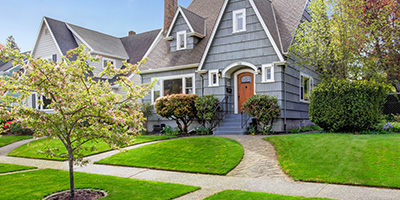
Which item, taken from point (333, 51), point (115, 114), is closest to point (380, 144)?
point (333, 51)

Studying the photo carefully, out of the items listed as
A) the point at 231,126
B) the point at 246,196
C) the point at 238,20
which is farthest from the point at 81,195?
the point at 238,20

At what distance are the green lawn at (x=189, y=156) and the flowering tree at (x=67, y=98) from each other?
123 inches

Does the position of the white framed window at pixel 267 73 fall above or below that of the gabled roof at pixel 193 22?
below

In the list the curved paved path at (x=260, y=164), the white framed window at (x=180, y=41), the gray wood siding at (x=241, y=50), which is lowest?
the curved paved path at (x=260, y=164)

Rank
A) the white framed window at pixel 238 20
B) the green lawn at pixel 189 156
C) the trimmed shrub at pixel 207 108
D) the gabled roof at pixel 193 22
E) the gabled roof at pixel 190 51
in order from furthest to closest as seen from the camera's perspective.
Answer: the gabled roof at pixel 193 22 → the gabled roof at pixel 190 51 → the white framed window at pixel 238 20 → the trimmed shrub at pixel 207 108 → the green lawn at pixel 189 156

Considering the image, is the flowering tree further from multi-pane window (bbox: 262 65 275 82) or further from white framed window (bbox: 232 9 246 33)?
white framed window (bbox: 232 9 246 33)

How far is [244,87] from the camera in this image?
16469 millimetres

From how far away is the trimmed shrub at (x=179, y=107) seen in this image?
15.9 meters

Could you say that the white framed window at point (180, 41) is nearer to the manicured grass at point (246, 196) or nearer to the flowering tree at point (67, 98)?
the flowering tree at point (67, 98)

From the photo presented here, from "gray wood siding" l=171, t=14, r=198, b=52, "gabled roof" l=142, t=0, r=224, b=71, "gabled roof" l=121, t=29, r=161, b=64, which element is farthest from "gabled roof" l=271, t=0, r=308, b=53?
"gabled roof" l=121, t=29, r=161, b=64

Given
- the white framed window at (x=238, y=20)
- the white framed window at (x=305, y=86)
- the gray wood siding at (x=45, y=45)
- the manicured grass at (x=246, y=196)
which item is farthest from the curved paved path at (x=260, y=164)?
the gray wood siding at (x=45, y=45)

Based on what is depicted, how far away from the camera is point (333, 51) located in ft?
42.2

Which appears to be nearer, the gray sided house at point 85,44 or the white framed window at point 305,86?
the white framed window at point 305,86

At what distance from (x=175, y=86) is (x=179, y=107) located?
3056 mm
